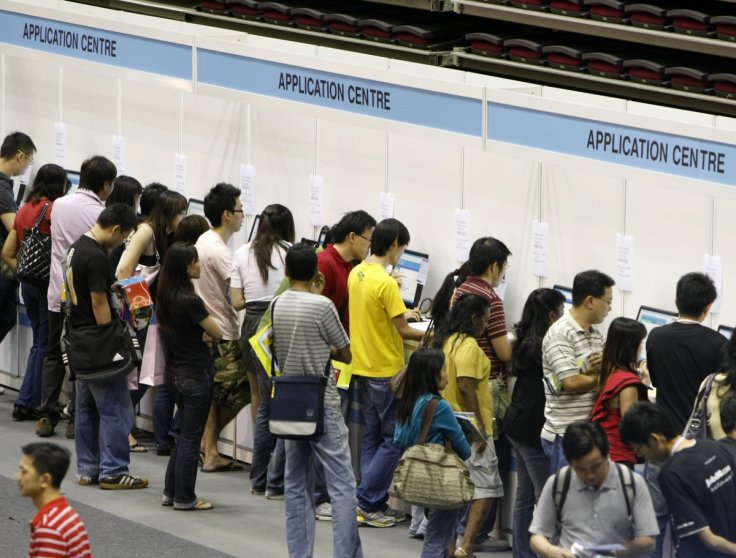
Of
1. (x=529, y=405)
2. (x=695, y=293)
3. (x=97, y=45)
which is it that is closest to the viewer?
(x=695, y=293)

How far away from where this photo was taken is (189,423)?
670 cm

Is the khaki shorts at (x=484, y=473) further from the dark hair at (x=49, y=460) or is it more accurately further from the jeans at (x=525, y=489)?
the dark hair at (x=49, y=460)

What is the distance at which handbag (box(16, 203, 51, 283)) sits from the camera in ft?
26.5

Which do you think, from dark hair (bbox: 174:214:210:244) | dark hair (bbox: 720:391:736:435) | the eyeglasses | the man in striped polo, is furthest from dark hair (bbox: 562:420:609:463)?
the eyeglasses

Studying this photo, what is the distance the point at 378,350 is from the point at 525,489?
97 cm

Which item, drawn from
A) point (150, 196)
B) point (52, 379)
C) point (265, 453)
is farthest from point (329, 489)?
point (52, 379)

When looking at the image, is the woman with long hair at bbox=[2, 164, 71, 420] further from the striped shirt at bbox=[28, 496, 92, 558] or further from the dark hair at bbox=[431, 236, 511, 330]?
the striped shirt at bbox=[28, 496, 92, 558]

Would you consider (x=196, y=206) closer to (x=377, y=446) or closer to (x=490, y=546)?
(x=377, y=446)

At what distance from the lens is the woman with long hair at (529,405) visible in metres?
5.98

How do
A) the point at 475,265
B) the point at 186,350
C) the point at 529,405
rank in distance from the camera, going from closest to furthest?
the point at 529,405 → the point at 475,265 → the point at 186,350

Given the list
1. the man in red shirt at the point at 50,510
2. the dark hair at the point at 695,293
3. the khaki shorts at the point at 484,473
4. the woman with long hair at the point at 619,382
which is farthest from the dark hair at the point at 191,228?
the man in red shirt at the point at 50,510

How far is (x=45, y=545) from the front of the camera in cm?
424

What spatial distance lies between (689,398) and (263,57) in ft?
9.88

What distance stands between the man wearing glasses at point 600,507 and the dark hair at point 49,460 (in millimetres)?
1411
